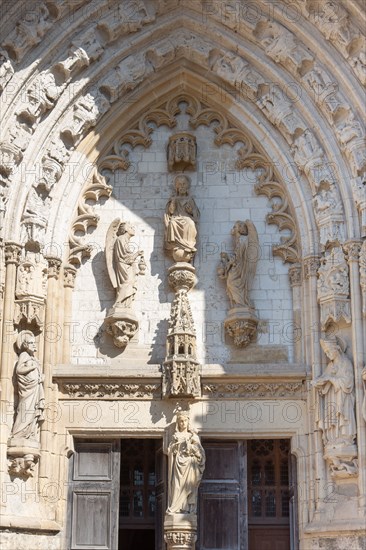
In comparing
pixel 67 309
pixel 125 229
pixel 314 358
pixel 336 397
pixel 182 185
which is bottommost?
pixel 336 397

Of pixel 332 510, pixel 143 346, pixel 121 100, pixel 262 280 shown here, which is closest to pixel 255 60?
pixel 121 100

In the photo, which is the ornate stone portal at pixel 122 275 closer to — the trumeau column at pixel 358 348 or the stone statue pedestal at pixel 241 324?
the stone statue pedestal at pixel 241 324

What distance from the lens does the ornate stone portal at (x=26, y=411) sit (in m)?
11.2

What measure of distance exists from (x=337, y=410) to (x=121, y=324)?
285 cm

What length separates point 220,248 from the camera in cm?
1262

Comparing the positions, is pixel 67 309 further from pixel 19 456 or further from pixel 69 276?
pixel 19 456

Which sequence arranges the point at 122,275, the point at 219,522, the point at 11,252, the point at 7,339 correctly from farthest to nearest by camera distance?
the point at 122,275
the point at 219,522
the point at 11,252
the point at 7,339

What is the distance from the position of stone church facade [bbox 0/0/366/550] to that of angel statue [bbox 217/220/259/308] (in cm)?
3

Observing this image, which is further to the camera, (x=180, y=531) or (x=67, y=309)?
(x=67, y=309)

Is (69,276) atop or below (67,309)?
atop

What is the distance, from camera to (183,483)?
11328 millimetres

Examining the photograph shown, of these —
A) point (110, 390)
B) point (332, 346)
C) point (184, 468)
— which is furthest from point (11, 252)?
point (332, 346)

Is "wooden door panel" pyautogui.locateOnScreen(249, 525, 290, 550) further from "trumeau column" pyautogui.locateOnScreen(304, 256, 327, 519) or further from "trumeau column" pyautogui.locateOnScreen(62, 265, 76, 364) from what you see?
"trumeau column" pyautogui.locateOnScreen(62, 265, 76, 364)

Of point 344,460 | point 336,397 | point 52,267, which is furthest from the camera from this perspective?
point 52,267
